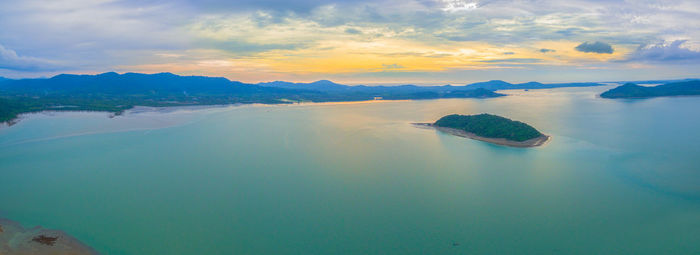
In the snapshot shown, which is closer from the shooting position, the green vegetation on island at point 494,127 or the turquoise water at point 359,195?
the turquoise water at point 359,195

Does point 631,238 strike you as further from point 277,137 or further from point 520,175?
point 277,137

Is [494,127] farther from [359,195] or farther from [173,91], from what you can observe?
[173,91]

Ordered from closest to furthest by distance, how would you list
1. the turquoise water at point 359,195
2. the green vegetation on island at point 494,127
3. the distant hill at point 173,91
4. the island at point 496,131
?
the turquoise water at point 359,195, the island at point 496,131, the green vegetation on island at point 494,127, the distant hill at point 173,91

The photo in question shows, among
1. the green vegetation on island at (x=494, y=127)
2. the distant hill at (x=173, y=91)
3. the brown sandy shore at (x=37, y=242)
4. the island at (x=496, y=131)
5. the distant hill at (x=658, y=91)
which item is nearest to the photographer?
the brown sandy shore at (x=37, y=242)

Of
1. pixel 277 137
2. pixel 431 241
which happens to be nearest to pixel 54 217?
pixel 431 241

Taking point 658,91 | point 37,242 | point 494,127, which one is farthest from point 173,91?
point 658,91

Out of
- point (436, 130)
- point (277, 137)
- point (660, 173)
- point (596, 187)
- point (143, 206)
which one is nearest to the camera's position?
point (143, 206)

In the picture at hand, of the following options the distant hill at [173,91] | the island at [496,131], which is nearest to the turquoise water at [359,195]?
the island at [496,131]

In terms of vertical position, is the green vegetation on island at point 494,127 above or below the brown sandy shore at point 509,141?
above

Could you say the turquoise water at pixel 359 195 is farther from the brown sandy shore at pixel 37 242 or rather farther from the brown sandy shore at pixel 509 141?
the brown sandy shore at pixel 509 141
